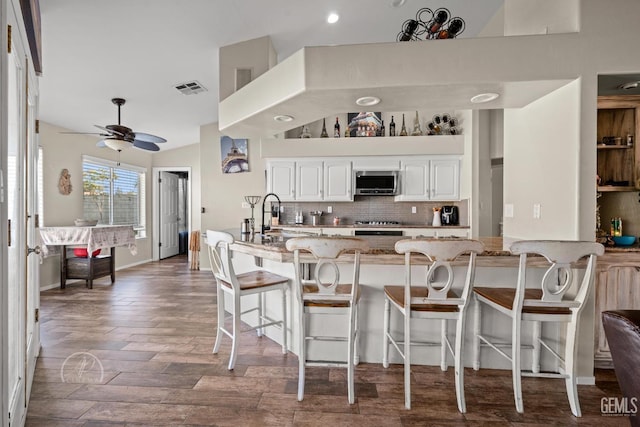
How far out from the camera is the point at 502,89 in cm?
233

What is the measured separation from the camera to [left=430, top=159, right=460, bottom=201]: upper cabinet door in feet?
17.6

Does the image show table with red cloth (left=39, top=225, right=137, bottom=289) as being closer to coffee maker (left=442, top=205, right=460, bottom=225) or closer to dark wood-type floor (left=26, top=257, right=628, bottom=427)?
dark wood-type floor (left=26, top=257, right=628, bottom=427)

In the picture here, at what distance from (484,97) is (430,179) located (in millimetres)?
3015

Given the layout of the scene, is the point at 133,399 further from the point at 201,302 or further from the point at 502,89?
the point at 502,89

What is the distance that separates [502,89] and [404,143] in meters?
3.01

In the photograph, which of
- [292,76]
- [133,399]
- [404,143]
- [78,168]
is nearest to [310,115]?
[292,76]

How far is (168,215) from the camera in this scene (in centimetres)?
775

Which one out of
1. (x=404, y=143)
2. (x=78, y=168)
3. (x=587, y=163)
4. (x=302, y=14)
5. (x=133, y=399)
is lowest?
(x=133, y=399)

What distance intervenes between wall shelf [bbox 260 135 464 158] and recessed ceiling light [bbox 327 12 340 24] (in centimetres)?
197

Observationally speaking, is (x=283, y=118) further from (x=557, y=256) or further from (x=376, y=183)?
(x=376, y=183)

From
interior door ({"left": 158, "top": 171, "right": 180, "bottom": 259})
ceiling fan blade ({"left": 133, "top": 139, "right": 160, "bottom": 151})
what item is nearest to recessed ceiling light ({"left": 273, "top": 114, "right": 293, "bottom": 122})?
ceiling fan blade ({"left": 133, "top": 139, "right": 160, "bottom": 151})

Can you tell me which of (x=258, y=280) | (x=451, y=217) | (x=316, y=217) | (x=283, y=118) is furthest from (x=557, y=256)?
(x=316, y=217)

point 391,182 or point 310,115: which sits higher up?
point 310,115

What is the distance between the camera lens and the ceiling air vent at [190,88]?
4.38 metres
